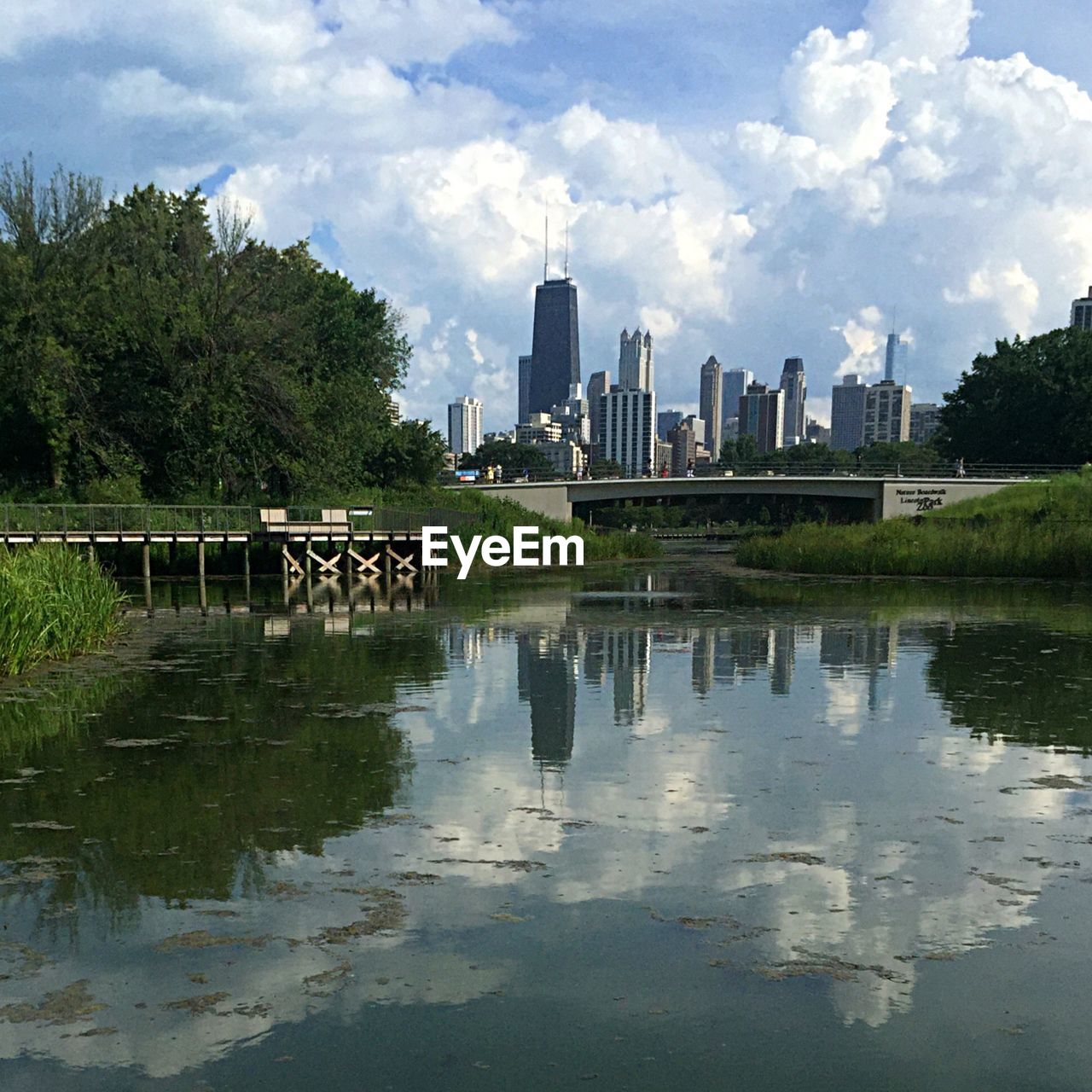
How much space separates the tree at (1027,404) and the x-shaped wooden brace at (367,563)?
62.9 meters

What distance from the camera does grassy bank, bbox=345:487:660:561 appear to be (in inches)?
2495

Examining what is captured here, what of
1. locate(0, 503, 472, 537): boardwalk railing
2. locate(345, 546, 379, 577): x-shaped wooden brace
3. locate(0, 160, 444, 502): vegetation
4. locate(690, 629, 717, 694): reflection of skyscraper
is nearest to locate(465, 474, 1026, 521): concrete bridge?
locate(0, 160, 444, 502): vegetation

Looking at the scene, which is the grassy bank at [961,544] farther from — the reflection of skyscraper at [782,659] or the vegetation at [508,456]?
the vegetation at [508,456]

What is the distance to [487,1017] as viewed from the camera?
683 centimetres

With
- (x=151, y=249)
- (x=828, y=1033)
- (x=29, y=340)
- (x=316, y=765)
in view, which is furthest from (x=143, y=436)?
(x=828, y=1033)

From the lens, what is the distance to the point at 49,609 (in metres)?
21.1

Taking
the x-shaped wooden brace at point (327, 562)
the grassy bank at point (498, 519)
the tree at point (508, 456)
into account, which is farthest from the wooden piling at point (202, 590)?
the tree at point (508, 456)

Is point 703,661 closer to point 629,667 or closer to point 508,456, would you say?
point 629,667

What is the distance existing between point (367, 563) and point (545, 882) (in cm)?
4225

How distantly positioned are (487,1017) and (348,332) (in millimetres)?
62059

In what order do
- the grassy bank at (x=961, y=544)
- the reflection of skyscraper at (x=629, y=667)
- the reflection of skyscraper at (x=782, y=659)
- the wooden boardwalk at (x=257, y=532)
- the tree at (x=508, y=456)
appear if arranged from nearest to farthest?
the reflection of skyscraper at (x=629, y=667) < the reflection of skyscraper at (x=782, y=659) < the wooden boardwalk at (x=257, y=532) < the grassy bank at (x=961, y=544) < the tree at (x=508, y=456)

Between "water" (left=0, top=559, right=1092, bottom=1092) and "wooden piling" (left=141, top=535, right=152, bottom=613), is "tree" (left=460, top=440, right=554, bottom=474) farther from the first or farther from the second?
"water" (left=0, top=559, right=1092, bottom=1092)

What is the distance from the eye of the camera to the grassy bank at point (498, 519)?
6337 cm

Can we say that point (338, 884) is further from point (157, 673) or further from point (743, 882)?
point (157, 673)
